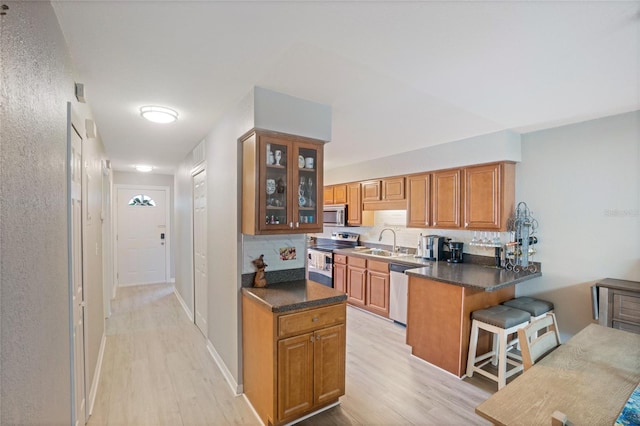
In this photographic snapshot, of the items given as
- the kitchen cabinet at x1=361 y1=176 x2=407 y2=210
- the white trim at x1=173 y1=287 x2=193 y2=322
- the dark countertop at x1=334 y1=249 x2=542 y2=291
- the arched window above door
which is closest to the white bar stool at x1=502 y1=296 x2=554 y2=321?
the dark countertop at x1=334 y1=249 x2=542 y2=291

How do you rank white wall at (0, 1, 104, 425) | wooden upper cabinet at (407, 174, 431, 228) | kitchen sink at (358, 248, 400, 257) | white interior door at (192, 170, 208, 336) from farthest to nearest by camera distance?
1. kitchen sink at (358, 248, 400, 257)
2. wooden upper cabinet at (407, 174, 431, 228)
3. white interior door at (192, 170, 208, 336)
4. white wall at (0, 1, 104, 425)

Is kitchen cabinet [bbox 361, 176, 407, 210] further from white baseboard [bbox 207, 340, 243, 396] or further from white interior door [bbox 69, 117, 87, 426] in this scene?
white interior door [bbox 69, 117, 87, 426]

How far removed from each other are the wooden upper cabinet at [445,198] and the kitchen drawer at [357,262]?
1.22 metres

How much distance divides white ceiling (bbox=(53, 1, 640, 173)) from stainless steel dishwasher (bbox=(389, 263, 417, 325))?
2.04 meters

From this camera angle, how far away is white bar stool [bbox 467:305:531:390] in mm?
2557

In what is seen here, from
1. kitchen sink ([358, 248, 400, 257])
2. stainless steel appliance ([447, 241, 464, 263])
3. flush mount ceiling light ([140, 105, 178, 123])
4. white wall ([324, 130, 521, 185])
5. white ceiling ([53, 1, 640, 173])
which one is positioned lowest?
kitchen sink ([358, 248, 400, 257])

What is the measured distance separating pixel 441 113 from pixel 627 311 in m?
2.27

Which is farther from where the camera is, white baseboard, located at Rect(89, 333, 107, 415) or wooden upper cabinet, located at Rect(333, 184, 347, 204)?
wooden upper cabinet, located at Rect(333, 184, 347, 204)

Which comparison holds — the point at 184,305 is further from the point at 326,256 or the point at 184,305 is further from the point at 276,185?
the point at 276,185

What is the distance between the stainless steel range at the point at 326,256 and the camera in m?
5.21

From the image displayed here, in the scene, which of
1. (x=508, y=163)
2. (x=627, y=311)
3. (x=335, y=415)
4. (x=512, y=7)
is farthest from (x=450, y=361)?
(x=512, y=7)

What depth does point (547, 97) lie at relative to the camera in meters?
2.36

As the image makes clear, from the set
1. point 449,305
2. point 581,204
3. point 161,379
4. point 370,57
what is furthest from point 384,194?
point 161,379

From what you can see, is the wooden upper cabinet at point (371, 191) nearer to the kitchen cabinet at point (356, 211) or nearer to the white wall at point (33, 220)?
the kitchen cabinet at point (356, 211)
